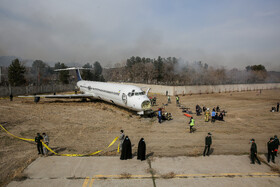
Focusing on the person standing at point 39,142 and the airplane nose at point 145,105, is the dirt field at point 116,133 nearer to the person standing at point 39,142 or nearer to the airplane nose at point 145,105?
the person standing at point 39,142

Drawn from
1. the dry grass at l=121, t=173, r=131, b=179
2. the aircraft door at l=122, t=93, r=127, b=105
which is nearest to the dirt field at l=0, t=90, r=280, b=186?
the aircraft door at l=122, t=93, r=127, b=105

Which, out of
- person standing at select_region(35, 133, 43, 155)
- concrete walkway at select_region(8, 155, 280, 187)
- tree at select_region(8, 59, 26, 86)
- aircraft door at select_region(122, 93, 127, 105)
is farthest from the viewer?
tree at select_region(8, 59, 26, 86)

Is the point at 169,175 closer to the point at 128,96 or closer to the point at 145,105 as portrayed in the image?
the point at 145,105

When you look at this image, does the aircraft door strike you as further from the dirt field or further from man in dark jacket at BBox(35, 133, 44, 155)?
man in dark jacket at BBox(35, 133, 44, 155)

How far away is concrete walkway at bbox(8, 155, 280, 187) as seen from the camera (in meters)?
8.34

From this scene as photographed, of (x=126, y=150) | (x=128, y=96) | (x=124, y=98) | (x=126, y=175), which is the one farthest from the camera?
(x=124, y=98)

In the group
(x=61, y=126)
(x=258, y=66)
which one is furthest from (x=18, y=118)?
(x=258, y=66)

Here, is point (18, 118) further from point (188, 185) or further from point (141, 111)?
point (188, 185)

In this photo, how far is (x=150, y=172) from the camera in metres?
9.20

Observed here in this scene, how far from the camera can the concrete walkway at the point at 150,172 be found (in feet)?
27.3

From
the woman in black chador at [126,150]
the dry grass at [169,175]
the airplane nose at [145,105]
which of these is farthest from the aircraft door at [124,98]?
the dry grass at [169,175]

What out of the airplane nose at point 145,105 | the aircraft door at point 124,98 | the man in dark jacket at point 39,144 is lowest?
the man in dark jacket at point 39,144

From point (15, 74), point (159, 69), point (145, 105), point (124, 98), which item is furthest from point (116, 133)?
point (159, 69)

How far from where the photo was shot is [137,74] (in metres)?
101
